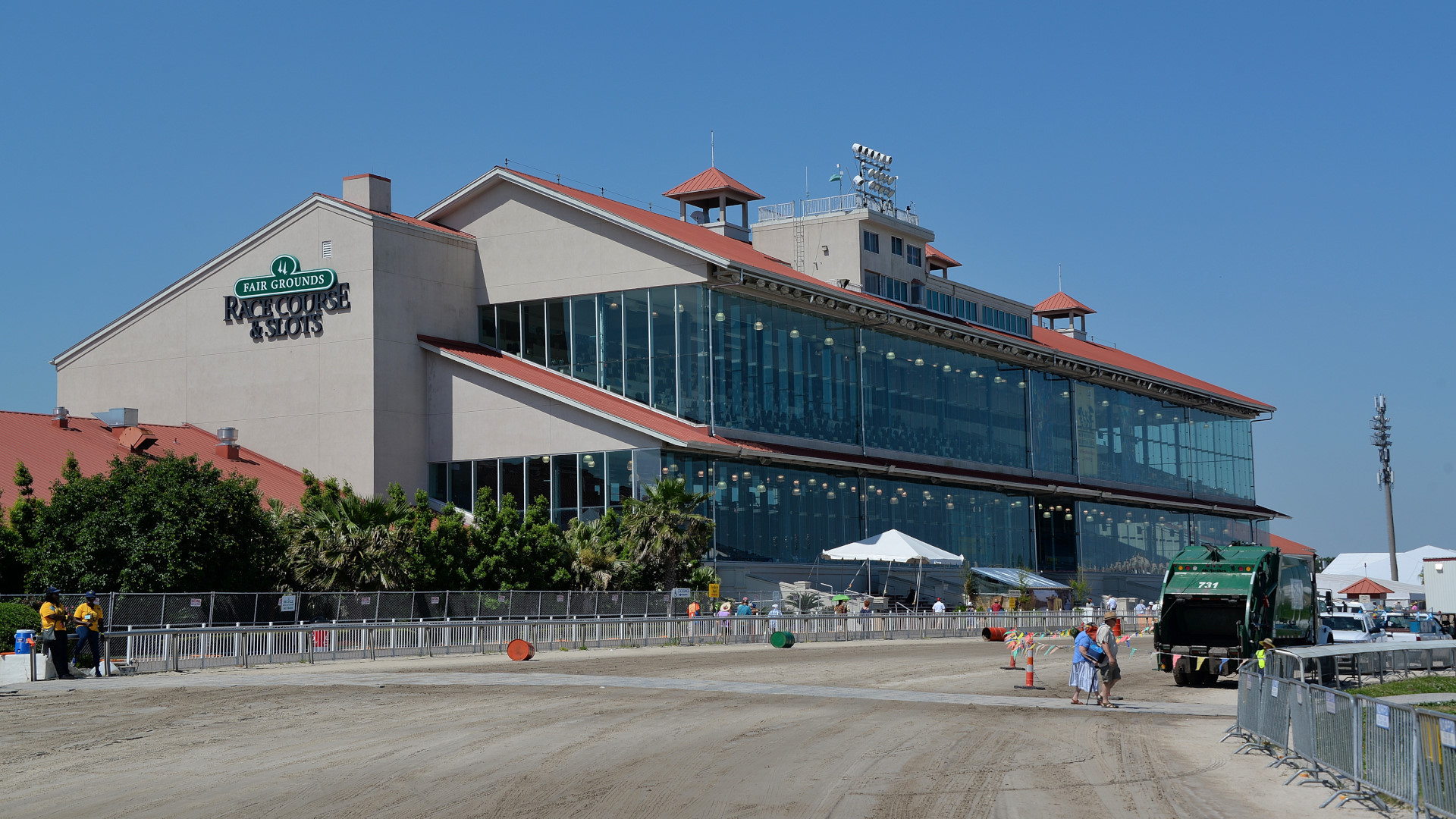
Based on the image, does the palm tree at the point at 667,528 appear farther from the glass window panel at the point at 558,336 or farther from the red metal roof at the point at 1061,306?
the red metal roof at the point at 1061,306

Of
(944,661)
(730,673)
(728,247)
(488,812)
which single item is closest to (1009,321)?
(728,247)

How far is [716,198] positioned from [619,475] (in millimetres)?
24606

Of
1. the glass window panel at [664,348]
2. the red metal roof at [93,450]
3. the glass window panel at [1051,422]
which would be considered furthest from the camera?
the glass window panel at [1051,422]

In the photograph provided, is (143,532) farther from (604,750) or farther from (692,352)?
(692,352)

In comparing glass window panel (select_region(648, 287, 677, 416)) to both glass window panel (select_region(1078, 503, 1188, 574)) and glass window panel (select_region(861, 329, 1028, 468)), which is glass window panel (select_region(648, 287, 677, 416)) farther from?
glass window panel (select_region(1078, 503, 1188, 574))

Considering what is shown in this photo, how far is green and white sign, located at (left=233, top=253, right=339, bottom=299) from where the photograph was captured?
58.5 metres

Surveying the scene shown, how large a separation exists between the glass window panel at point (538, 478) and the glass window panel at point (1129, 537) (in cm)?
3825

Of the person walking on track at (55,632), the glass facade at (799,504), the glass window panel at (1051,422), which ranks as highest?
the glass window panel at (1051,422)

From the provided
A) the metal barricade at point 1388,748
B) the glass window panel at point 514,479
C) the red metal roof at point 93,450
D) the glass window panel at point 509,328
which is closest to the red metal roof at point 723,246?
the glass window panel at point 509,328

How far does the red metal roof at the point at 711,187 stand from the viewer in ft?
245

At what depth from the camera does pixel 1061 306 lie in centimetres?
9700

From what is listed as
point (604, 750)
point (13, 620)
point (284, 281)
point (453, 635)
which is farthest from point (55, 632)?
point (284, 281)

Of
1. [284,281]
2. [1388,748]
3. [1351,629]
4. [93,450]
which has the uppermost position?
[284,281]

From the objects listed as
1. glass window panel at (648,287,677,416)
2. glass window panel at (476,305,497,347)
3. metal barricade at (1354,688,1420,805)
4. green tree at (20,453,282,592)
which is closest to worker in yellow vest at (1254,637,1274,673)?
metal barricade at (1354,688,1420,805)
